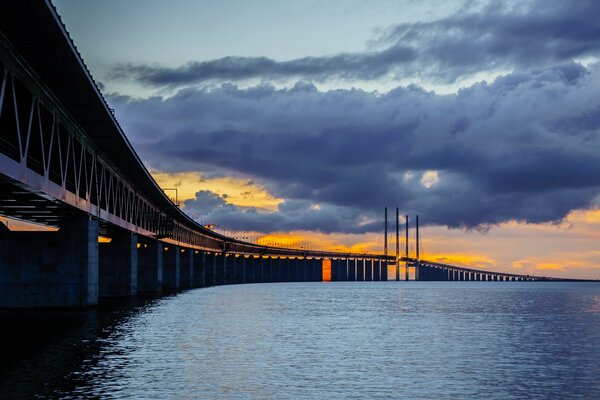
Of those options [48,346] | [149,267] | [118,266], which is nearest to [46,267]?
[48,346]

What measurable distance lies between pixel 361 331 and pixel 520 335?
9.27 metres

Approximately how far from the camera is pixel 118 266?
3642 inches

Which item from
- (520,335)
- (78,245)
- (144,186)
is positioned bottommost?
(520,335)

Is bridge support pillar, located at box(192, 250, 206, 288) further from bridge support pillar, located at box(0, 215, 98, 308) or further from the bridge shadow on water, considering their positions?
the bridge shadow on water

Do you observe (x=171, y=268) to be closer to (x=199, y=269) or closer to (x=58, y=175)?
(x=199, y=269)

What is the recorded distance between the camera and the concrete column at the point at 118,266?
3629 inches

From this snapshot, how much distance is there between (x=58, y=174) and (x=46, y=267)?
8556 millimetres

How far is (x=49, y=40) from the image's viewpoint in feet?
118

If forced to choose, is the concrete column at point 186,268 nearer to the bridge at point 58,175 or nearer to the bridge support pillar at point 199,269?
the bridge support pillar at point 199,269

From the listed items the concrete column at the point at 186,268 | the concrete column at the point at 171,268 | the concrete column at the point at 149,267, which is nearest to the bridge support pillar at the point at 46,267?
the concrete column at the point at 149,267

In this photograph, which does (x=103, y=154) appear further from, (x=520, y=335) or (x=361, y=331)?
(x=520, y=335)

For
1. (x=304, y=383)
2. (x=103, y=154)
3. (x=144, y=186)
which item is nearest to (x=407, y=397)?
(x=304, y=383)

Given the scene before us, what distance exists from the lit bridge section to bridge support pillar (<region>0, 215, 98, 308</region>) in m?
0.07

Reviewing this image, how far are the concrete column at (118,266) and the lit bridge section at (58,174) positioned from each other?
0.36 feet
